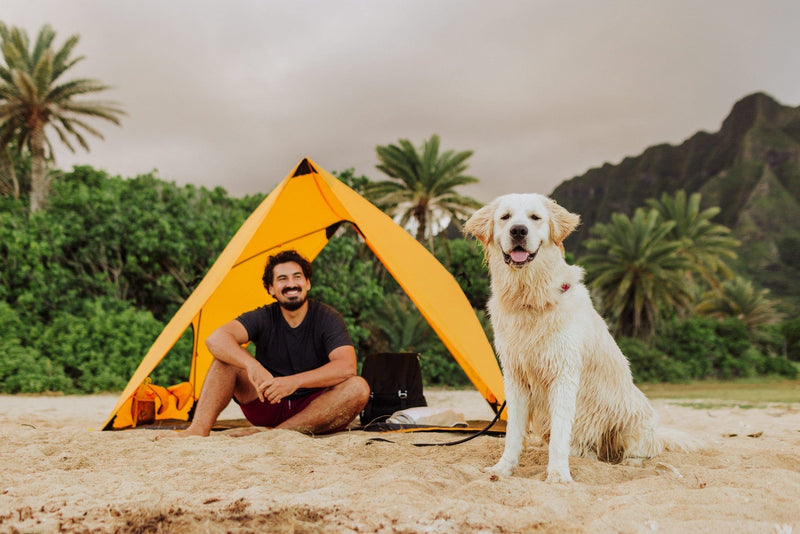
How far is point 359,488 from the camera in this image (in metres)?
2.51

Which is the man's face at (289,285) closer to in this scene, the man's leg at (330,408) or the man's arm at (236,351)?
the man's arm at (236,351)

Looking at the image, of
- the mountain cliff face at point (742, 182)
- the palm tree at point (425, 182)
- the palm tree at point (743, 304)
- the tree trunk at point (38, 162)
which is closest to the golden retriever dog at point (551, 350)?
the palm tree at point (425, 182)

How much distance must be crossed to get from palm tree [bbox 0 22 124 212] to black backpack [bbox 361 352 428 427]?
17.3 meters

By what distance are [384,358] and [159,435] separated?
214cm

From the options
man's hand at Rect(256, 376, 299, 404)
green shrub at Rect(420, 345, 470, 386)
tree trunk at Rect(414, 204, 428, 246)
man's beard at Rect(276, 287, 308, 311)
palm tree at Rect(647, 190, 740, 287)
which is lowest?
green shrub at Rect(420, 345, 470, 386)

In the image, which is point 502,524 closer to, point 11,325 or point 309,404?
point 309,404

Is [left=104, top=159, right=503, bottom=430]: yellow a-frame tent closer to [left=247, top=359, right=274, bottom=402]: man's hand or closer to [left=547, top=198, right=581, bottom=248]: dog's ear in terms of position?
[left=247, top=359, right=274, bottom=402]: man's hand

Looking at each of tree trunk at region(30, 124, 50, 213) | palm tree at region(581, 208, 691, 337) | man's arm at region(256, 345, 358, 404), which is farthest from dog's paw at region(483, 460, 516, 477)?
tree trunk at region(30, 124, 50, 213)

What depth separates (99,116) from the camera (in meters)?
19.9

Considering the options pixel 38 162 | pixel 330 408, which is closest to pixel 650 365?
pixel 330 408

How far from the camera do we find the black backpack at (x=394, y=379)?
5.29m

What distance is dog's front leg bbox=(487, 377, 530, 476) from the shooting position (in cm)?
298

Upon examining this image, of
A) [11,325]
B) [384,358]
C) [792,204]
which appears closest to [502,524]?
[384,358]

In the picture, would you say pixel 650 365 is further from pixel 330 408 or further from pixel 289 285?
pixel 289 285
